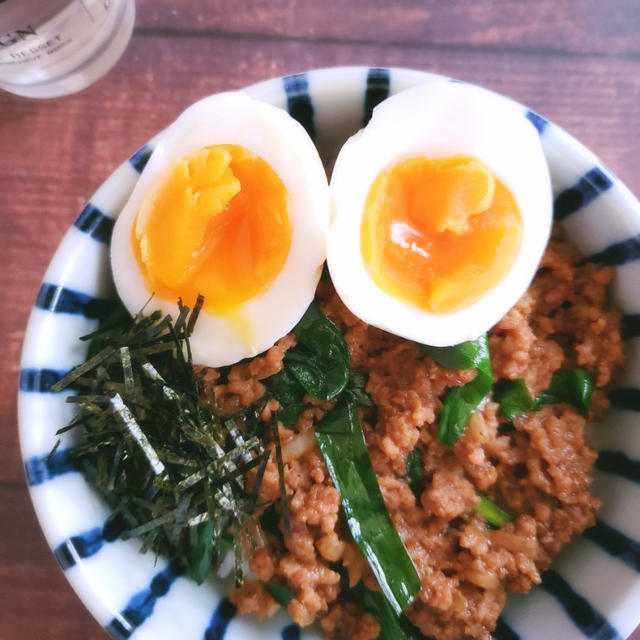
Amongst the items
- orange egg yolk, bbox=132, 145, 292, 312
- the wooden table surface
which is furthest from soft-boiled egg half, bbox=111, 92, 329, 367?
the wooden table surface

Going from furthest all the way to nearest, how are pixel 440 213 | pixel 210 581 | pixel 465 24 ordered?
1. pixel 465 24
2. pixel 210 581
3. pixel 440 213

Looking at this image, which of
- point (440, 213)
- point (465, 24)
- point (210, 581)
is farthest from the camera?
point (465, 24)

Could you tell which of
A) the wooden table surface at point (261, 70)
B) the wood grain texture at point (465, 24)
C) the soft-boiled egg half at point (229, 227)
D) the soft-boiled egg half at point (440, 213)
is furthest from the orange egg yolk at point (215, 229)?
the wood grain texture at point (465, 24)

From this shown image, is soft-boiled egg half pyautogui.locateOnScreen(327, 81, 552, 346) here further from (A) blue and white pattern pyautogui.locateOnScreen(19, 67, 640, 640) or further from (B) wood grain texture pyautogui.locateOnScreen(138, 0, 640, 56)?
(B) wood grain texture pyautogui.locateOnScreen(138, 0, 640, 56)

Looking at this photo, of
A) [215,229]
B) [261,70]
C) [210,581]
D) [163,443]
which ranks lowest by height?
[210,581]

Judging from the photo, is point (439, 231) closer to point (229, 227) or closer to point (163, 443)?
point (229, 227)

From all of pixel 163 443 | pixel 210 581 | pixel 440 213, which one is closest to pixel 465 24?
pixel 440 213

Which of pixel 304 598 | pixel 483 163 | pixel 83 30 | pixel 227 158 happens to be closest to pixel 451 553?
pixel 304 598
